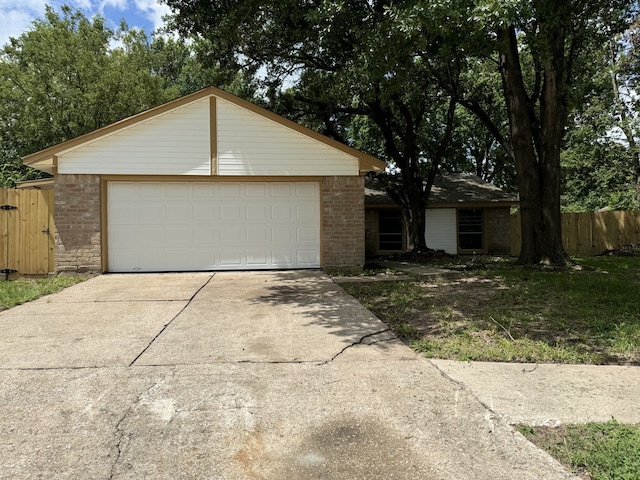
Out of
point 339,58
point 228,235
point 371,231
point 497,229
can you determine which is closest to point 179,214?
point 228,235

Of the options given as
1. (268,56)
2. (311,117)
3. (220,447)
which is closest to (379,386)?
(220,447)

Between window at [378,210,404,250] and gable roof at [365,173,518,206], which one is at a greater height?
gable roof at [365,173,518,206]

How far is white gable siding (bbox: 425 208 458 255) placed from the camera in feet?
59.3

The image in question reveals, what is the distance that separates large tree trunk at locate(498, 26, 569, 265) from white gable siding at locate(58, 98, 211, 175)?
7.67m

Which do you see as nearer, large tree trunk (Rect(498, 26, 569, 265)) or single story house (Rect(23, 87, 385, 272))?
single story house (Rect(23, 87, 385, 272))

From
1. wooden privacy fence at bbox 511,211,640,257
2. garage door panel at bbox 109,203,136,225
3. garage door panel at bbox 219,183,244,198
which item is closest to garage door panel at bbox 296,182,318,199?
garage door panel at bbox 219,183,244,198

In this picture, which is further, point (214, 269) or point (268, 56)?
point (268, 56)

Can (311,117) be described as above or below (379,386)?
above

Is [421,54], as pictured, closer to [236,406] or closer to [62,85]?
[236,406]

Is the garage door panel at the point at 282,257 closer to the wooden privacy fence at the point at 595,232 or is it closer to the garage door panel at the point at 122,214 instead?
the garage door panel at the point at 122,214

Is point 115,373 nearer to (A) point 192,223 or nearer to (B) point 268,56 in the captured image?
(A) point 192,223

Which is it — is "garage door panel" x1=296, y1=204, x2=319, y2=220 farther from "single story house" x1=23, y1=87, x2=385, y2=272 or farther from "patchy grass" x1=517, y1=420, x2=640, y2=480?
"patchy grass" x1=517, y1=420, x2=640, y2=480

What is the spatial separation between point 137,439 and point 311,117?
1577 centimetres

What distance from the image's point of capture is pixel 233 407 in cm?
321
